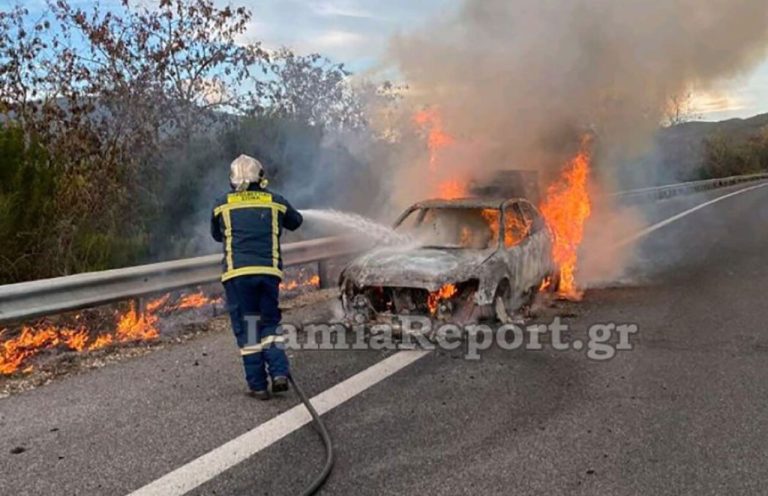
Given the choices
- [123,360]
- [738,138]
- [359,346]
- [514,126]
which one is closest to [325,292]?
[359,346]

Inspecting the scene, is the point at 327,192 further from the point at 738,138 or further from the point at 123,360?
the point at 738,138

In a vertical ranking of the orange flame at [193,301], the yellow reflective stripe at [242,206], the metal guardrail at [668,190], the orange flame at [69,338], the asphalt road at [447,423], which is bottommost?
the asphalt road at [447,423]

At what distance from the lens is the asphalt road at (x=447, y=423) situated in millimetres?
3408

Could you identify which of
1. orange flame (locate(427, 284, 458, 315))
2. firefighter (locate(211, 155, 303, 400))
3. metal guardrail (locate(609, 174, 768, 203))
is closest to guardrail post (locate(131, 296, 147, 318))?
firefighter (locate(211, 155, 303, 400))

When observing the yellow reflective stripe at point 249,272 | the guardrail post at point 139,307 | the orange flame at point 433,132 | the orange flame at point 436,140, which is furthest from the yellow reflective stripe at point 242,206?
the orange flame at point 433,132

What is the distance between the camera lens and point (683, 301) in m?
7.85

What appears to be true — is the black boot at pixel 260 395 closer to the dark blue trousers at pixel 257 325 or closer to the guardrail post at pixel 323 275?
the dark blue trousers at pixel 257 325

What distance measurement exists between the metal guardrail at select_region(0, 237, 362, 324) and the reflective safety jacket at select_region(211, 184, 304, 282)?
1808mm

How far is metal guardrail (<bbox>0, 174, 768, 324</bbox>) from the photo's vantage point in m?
5.36

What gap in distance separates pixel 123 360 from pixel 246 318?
5.05 ft

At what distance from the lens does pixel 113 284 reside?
6.18 meters

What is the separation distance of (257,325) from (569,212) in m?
6.70

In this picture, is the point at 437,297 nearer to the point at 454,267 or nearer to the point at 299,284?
the point at 454,267

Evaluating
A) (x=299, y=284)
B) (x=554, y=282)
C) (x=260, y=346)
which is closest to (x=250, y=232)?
(x=260, y=346)
